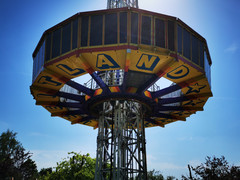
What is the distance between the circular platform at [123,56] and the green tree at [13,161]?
13.3m

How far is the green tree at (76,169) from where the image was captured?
4019 centimetres

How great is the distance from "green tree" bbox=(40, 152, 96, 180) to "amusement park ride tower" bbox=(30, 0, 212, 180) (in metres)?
15.1

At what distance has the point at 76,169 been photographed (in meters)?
41.7

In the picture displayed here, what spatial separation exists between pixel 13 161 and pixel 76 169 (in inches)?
526

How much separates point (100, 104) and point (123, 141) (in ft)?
16.1

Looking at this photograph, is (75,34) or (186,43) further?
(186,43)

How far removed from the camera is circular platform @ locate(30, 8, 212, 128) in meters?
20.2

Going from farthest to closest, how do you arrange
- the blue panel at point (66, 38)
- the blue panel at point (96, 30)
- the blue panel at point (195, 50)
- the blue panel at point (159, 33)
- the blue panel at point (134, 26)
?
the blue panel at point (195, 50)
the blue panel at point (66, 38)
the blue panel at point (159, 33)
the blue panel at point (96, 30)
the blue panel at point (134, 26)

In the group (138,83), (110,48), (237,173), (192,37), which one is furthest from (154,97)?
(237,173)

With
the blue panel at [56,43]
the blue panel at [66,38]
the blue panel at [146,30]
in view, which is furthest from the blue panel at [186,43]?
the blue panel at [56,43]

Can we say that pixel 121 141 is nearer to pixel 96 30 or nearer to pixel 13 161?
pixel 96 30

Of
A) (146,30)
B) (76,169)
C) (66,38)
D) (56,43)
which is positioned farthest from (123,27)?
(76,169)

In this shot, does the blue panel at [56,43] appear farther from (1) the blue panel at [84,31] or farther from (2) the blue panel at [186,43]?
(2) the blue panel at [186,43]

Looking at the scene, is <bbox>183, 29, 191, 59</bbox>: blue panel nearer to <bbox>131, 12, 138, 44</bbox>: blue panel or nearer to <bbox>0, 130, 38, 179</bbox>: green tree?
<bbox>131, 12, 138, 44</bbox>: blue panel
